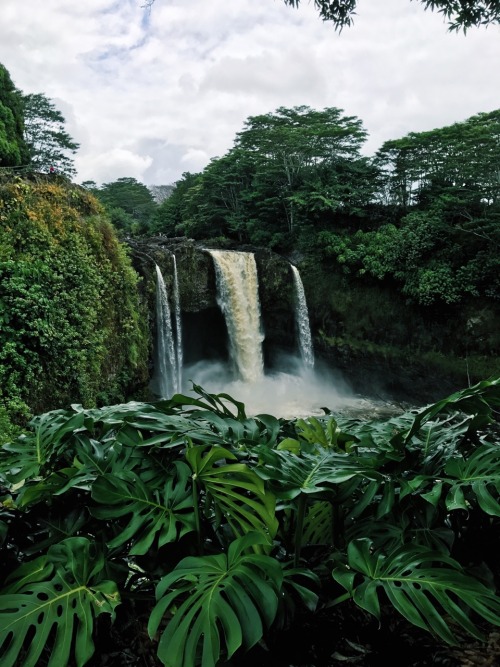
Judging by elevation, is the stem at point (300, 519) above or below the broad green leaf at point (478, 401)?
below

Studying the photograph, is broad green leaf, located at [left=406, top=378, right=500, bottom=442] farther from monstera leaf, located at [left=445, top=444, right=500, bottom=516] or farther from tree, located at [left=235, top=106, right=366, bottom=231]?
tree, located at [left=235, top=106, right=366, bottom=231]

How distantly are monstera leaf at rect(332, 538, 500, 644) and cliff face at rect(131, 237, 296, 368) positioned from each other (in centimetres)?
946

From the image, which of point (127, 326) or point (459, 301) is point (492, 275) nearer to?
point (459, 301)

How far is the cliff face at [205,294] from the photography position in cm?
1090

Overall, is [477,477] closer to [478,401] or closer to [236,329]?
[478,401]

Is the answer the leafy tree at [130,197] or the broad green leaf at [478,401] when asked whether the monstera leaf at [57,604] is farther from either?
the leafy tree at [130,197]

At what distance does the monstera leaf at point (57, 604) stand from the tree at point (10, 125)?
517 inches

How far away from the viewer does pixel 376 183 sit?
49.8ft

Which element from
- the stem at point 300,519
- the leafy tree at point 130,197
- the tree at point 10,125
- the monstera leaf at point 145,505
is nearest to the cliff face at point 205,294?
the tree at point 10,125

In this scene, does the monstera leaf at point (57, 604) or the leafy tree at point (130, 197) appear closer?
the monstera leaf at point (57, 604)

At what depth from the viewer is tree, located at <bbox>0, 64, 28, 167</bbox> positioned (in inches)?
459

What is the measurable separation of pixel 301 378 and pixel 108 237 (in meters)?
7.89

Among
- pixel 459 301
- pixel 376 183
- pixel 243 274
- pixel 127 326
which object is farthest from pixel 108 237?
pixel 376 183

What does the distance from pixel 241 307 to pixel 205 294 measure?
44.1 inches
